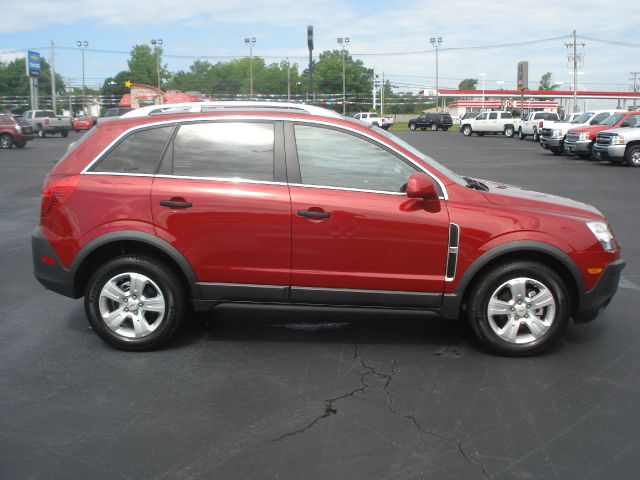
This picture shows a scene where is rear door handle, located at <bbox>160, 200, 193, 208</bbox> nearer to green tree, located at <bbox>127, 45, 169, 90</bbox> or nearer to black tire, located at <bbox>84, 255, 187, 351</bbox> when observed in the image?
black tire, located at <bbox>84, 255, 187, 351</bbox>

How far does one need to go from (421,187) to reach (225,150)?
146cm

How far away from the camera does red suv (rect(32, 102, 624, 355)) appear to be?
4.66 m

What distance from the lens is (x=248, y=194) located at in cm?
471

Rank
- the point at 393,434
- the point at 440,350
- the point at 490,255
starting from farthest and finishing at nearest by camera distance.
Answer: the point at 440,350, the point at 490,255, the point at 393,434

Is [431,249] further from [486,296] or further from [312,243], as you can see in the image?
[312,243]

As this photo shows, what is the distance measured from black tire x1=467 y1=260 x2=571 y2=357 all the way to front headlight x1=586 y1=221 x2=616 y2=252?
41 cm

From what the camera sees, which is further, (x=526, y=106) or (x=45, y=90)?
(x=45, y=90)

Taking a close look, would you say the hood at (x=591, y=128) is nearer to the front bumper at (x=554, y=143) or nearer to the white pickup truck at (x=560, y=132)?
the white pickup truck at (x=560, y=132)

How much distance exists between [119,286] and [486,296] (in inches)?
105

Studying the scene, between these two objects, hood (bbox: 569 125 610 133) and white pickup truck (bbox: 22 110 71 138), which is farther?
white pickup truck (bbox: 22 110 71 138)

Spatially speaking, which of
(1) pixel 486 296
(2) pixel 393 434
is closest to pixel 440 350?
(1) pixel 486 296

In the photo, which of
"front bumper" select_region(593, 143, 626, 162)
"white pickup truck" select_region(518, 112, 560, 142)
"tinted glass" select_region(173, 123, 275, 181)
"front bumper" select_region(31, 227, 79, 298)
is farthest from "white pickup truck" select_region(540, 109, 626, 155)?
"front bumper" select_region(31, 227, 79, 298)

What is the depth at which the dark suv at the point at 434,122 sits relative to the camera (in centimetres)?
6638

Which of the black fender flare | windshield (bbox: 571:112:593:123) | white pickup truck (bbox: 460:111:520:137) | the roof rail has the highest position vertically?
white pickup truck (bbox: 460:111:520:137)
